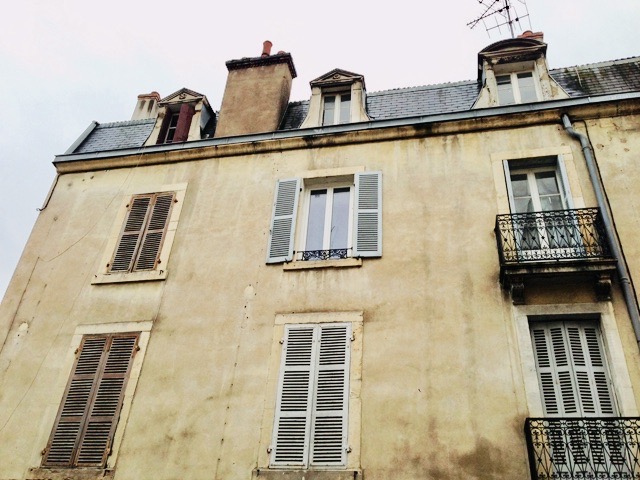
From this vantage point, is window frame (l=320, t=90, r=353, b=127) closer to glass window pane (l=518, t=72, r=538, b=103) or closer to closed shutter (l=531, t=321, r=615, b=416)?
glass window pane (l=518, t=72, r=538, b=103)

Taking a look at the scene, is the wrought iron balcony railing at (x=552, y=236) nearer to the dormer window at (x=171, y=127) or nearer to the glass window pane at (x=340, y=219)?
the glass window pane at (x=340, y=219)

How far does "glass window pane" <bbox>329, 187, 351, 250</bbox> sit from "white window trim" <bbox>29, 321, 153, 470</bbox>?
9.71ft

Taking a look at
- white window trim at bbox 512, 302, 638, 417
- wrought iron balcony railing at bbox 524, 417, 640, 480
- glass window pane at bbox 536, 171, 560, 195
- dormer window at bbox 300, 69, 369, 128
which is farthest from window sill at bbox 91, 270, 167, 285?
glass window pane at bbox 536, 171, 560, 195

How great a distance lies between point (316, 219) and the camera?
9.48 metres

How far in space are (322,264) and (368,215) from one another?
1054mm

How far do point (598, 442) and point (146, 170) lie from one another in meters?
8.17

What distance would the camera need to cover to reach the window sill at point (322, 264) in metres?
8.54

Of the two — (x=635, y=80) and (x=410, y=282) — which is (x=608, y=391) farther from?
(x=635, y=80)

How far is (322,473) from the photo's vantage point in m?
6.88

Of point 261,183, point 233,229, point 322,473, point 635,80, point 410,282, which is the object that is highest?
point 635,80

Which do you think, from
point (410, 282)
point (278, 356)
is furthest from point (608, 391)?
point (278, 356)

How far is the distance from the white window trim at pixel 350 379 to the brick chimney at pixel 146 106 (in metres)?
8.17

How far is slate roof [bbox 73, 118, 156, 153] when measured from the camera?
11.5 m

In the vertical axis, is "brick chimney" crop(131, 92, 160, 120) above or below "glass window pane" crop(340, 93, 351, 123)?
above
